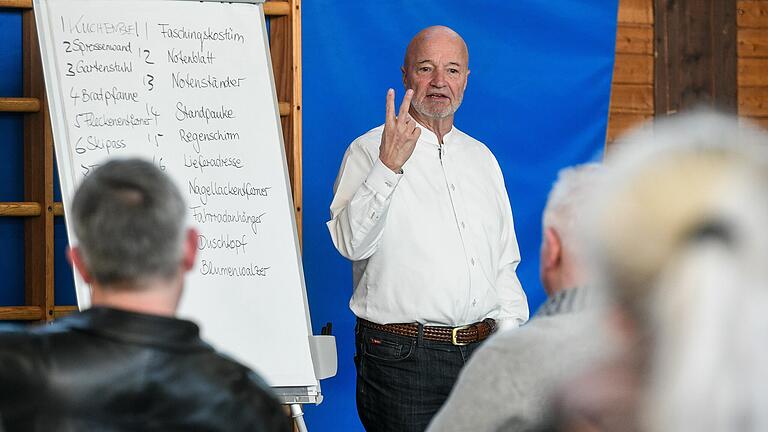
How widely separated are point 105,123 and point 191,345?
158cm

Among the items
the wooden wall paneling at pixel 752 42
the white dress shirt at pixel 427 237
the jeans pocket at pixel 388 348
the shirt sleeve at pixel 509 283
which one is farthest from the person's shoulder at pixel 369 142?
the wooden wall paneling at pixel 752 42

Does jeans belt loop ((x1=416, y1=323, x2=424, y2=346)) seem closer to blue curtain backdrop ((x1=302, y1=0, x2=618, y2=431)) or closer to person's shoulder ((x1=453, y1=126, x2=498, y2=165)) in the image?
person's shoulder ((x1=453, y1=126, x2=498, y2=165))

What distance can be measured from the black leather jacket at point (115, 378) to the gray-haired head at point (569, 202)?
0.52m

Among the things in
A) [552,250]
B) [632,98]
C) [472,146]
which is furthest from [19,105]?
[632,98]

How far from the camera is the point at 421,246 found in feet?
10.2

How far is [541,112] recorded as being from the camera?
13.3ft

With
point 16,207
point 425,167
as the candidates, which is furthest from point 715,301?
point 16,207

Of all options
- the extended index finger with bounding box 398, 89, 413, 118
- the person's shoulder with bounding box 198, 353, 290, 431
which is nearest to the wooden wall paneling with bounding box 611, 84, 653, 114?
the extended index finger with bounding box 398, 89, 413, 118

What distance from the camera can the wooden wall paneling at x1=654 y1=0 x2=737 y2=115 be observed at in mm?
4309

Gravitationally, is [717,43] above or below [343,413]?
above

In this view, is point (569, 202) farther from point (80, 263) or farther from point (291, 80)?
point (291, 80)

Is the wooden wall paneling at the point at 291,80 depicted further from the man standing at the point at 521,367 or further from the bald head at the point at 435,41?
the man standing at the point at 521,367

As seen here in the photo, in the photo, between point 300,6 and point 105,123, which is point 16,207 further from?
point 300,6

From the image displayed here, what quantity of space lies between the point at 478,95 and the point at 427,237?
1.03 meters
